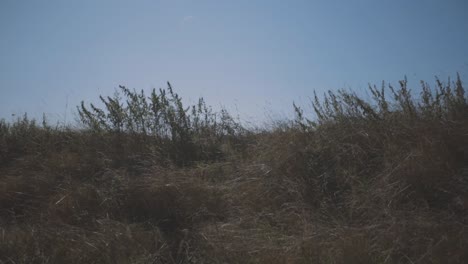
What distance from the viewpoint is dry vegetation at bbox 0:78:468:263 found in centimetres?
194

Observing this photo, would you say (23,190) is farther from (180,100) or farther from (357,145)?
(357,145)

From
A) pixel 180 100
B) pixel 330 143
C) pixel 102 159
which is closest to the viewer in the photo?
pixel 330 143

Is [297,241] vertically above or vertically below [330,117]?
below

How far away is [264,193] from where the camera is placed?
2730 mm

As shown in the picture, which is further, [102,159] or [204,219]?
[102,159]

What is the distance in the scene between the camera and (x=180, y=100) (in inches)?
171

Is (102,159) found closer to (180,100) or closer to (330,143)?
(180,100)

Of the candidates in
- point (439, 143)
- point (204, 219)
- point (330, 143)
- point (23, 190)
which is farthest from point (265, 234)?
point (23, 190)

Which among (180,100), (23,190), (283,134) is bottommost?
(23,190)

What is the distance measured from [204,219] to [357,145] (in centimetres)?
164

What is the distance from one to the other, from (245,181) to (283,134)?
3.29 feet

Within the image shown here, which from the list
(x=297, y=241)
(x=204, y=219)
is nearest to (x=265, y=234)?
(x=297, y=241)

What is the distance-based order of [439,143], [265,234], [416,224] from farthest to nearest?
[439,143]
[265,234]
[416,224]

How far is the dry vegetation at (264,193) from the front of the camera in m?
1.94
